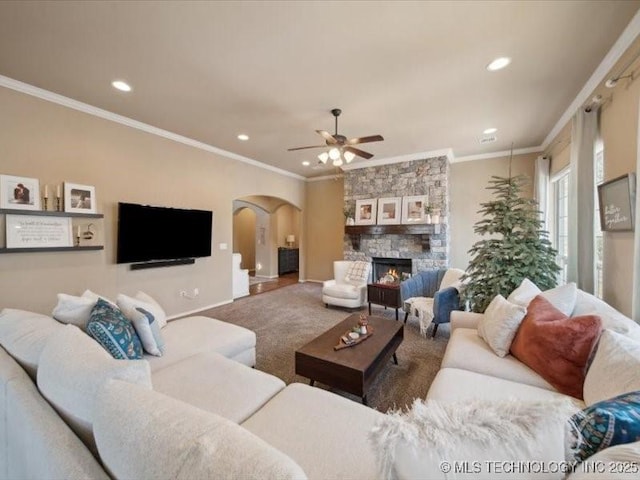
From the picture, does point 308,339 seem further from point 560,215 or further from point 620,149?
point 560,215

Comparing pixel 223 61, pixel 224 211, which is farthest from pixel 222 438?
pixel 224 211

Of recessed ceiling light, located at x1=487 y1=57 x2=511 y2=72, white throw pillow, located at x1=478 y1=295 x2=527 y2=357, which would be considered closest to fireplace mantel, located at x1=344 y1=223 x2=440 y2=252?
recessed ceiling light, located at x1=487 y1=57 x2=511 y2=72

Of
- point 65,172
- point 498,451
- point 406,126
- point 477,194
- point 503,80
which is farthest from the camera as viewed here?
point 477,194

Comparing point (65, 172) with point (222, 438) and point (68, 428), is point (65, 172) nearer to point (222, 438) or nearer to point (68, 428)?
point (68, 428)

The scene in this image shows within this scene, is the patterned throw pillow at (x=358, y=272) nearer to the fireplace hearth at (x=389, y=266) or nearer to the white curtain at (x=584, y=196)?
the fireplace hearth at (x=389, y=266)

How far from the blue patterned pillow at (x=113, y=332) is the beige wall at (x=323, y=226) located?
5.53 m

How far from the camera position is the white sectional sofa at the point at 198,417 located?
618 millimetres

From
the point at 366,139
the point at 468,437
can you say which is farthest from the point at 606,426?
the point at 366,139

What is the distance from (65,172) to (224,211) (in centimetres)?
233

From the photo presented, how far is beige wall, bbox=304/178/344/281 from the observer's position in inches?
281

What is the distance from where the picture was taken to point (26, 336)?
1.43m

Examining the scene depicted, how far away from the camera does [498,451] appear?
2.05 feet

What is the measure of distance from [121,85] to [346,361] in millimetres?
3636

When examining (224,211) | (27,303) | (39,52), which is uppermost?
(39,52)
